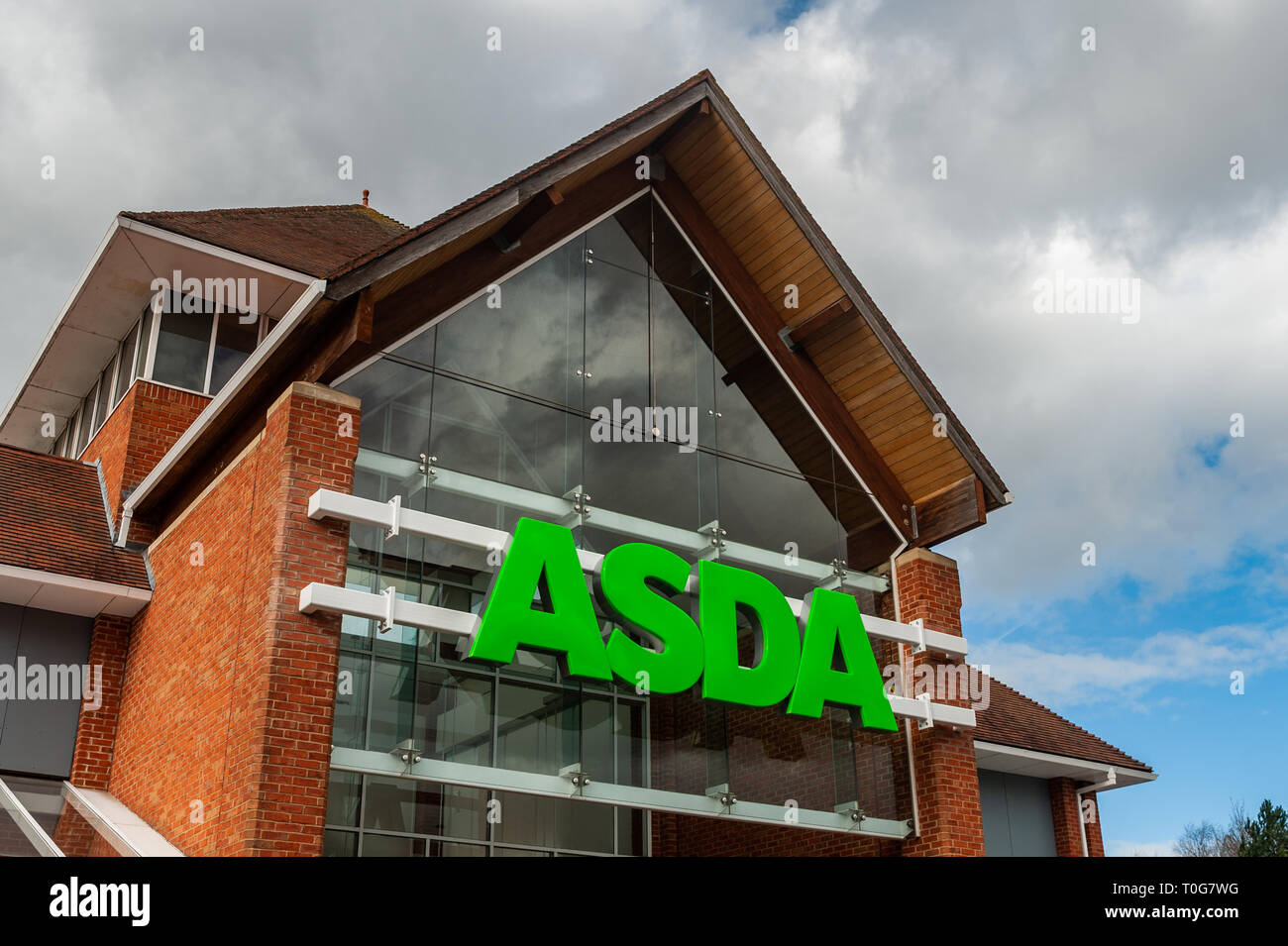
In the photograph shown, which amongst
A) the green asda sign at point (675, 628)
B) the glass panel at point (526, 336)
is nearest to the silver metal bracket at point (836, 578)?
the green asda sign at point (675, 628)

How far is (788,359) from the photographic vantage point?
13.7m

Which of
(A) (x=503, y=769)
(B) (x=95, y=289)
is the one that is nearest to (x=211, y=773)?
(A) (x=503, y=769)

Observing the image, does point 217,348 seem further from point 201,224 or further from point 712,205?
point 712,205

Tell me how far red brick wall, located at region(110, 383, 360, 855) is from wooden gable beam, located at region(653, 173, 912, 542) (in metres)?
4.81

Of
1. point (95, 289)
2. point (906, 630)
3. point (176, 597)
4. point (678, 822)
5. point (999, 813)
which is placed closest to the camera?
point (176, 597)

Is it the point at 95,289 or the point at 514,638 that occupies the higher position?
the point at 95,289

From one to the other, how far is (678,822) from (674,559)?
12.9 ft

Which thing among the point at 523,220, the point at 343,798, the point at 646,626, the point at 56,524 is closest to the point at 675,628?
the point at 646,626

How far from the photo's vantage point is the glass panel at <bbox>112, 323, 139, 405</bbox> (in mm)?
15461

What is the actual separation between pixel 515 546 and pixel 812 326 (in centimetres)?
499

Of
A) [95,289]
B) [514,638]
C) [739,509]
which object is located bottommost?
[514,638]

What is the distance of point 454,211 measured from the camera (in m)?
10.9

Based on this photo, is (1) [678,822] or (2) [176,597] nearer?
(2) [176,597]
